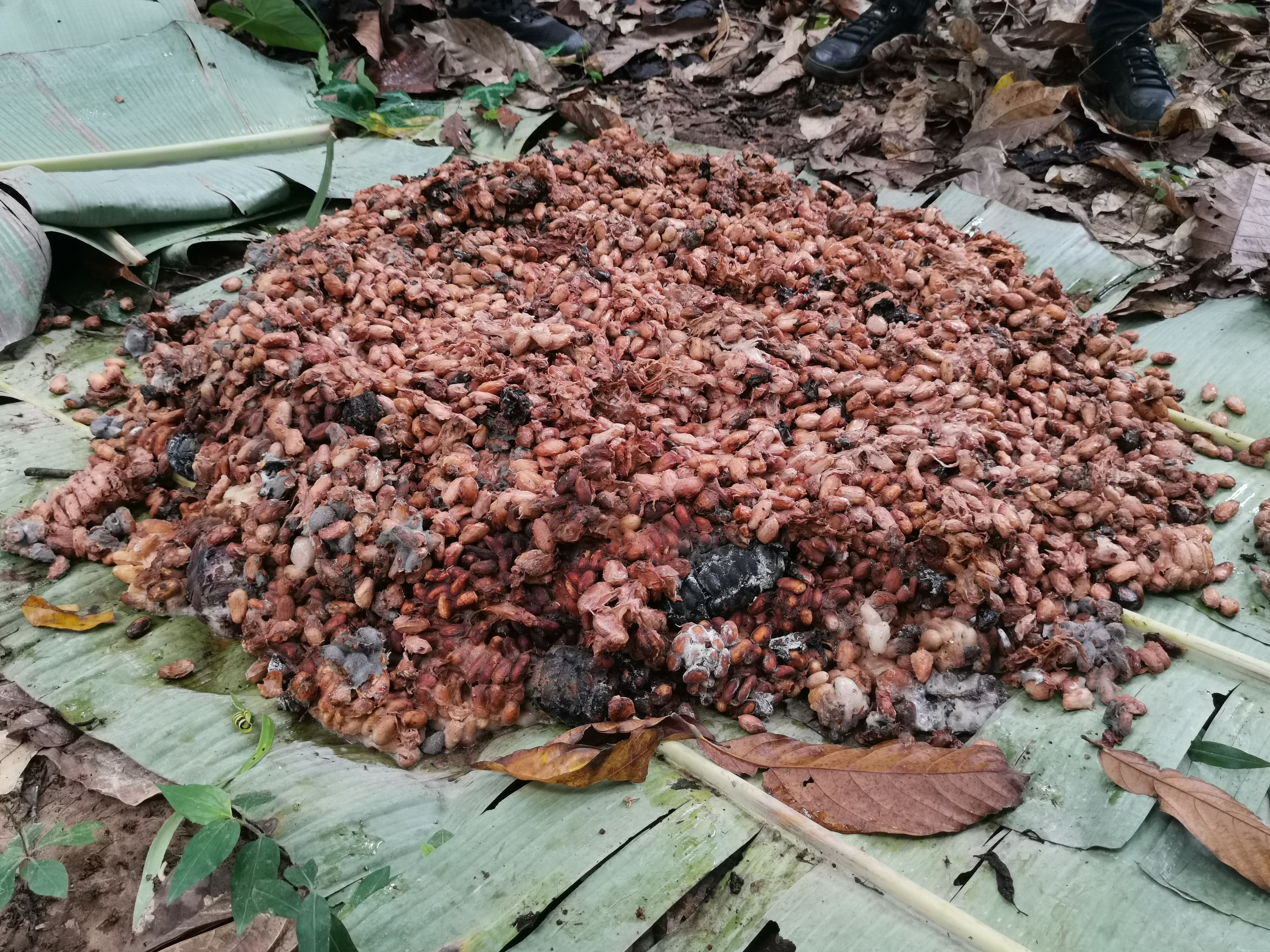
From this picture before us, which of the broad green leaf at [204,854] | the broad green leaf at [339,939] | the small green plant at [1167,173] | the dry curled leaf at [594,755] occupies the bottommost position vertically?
the dry curled leaf at [594,755]

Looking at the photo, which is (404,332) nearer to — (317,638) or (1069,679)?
(317,638)

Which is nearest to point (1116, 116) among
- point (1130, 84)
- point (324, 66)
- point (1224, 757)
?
point (1130, 84)

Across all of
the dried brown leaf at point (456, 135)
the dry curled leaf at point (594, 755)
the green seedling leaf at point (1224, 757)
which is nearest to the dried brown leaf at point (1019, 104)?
the dried brown leaf at point (456, 135)

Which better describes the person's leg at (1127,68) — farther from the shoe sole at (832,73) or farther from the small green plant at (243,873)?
the small green plant at (243,873)

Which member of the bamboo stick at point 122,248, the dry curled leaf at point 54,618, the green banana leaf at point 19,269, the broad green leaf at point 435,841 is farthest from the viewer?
the bamboo stick at point 122,248

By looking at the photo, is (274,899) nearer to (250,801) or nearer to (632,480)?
(250,801)

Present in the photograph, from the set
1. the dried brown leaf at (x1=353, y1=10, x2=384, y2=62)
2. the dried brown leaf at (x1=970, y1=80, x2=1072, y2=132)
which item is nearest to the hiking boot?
the dried brown leaf at (x1=353, y1=10, x2=384, y2=62)

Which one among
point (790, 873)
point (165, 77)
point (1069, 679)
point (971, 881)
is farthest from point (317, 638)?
point (165, 77)
